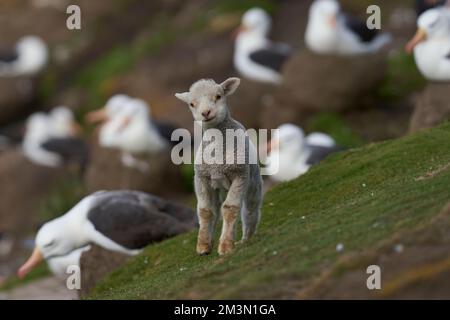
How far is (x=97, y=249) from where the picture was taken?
17891 millimetres

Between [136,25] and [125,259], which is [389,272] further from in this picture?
[136,25]

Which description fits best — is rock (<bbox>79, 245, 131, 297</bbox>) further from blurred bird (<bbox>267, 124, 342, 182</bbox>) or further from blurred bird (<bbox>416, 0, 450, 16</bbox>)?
blurred bird (<bbox>416, 0, 450, 16</bbox>)

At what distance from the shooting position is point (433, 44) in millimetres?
21047

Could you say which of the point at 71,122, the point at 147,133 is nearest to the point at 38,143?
the point at 71,122

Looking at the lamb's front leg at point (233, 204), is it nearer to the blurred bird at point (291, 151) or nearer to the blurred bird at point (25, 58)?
the blurred bird at point (291, 151)

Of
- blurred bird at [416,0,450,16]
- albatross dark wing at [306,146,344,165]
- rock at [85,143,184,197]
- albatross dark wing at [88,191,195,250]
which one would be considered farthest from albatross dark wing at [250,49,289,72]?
albatross dark wing at [88,191,195,250]

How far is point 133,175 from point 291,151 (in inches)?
273

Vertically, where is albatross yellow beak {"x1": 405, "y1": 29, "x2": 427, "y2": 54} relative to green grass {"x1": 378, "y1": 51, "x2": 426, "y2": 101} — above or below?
below

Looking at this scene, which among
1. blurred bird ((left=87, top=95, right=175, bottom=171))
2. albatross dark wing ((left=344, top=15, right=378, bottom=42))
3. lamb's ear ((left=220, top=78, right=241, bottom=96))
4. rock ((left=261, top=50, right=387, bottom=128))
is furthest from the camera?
albatross dark wing ((left=344, top=15, right=378, bottom=42))

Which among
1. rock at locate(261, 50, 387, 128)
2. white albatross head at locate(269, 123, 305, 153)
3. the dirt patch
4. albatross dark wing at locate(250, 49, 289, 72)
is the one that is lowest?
the dirt patch

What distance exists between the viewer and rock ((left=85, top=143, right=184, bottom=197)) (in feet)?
94.5

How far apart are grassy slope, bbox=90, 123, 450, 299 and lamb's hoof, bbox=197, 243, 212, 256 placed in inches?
4.3

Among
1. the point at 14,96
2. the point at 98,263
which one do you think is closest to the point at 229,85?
the point at 98,263
